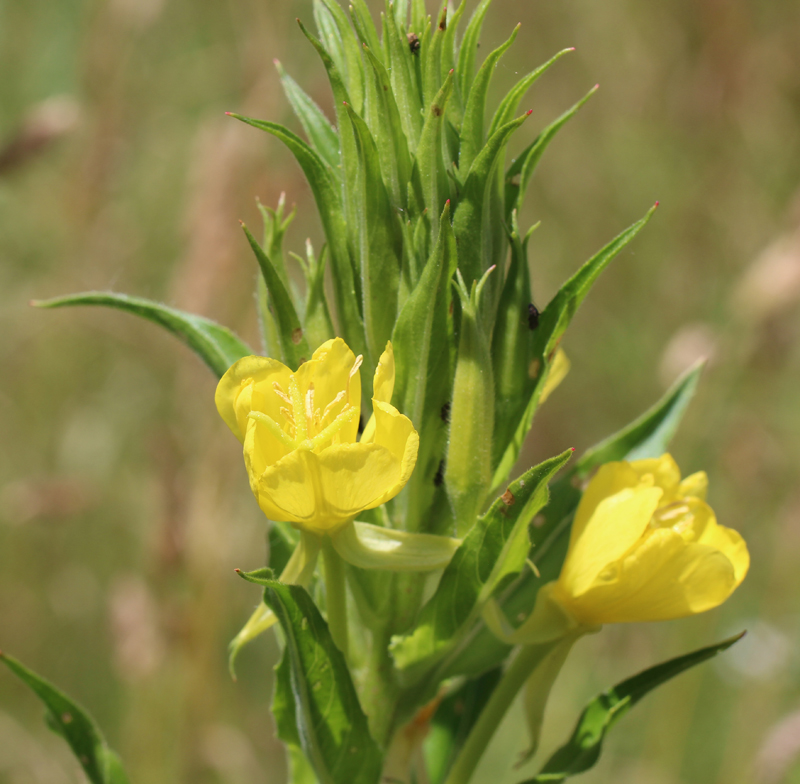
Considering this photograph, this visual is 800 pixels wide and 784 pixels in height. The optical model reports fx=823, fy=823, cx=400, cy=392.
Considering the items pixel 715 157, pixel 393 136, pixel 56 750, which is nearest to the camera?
pixel 393 136

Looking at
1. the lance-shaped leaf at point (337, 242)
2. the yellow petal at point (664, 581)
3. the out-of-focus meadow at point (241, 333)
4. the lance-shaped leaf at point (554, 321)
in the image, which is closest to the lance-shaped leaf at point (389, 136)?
the lance-shaped leaf at point (337, 242)

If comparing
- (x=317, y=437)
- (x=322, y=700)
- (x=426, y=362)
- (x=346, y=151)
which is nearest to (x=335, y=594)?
(x=322, y=700)

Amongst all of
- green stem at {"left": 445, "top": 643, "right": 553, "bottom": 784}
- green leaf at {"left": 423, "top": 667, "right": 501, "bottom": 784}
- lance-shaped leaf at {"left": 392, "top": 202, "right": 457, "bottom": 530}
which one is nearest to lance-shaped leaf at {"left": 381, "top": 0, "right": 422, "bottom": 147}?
lance-shaped leaf at {"left": 392, "top": 202, "right": 457, "bottom": 530}

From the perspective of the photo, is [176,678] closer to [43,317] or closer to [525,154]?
[43,317]

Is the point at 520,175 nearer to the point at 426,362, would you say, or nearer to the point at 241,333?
the point at 426,362

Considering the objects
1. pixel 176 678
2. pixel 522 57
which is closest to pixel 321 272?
pixel 176 678
